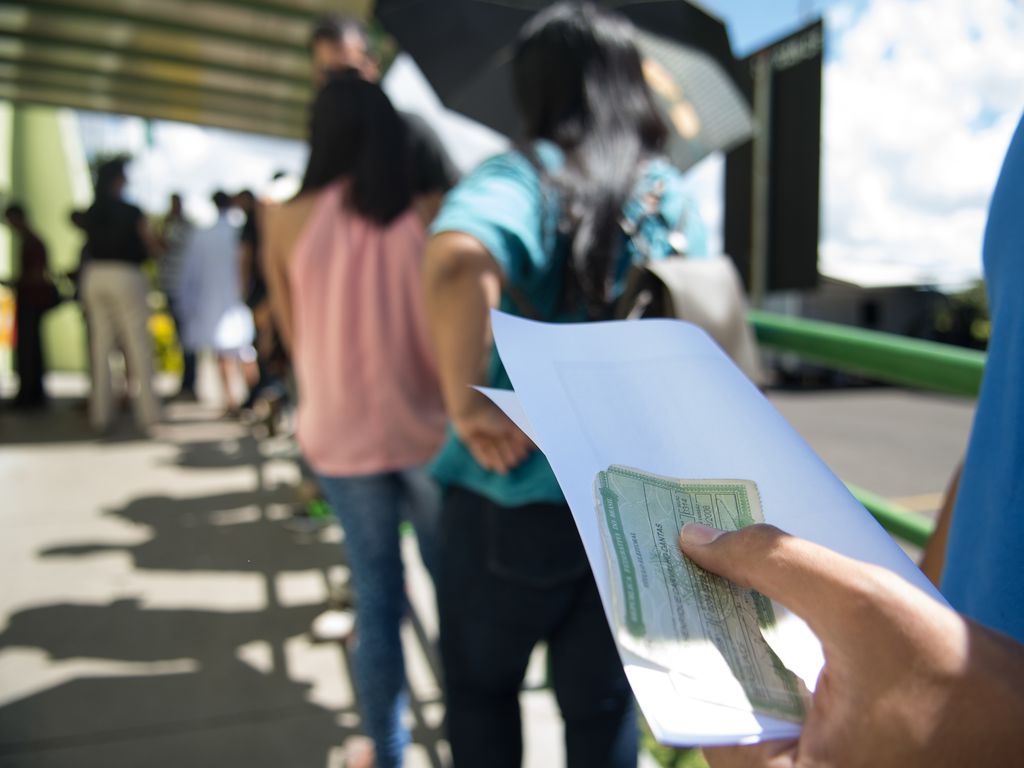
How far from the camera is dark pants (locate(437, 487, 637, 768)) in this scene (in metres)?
1.27

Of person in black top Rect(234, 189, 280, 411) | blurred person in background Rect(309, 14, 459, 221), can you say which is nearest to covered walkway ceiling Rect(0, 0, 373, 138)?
person in black top Rect(234, 189, 280, 411)

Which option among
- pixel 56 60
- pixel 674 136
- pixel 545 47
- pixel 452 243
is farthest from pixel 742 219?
pixel 56 60

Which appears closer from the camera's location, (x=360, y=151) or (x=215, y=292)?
(x=360, y=151)

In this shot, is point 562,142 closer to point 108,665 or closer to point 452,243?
point 452,243

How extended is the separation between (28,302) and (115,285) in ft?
6.92

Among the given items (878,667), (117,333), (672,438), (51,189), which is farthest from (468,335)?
(51,189)

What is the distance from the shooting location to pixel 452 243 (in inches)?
46.1

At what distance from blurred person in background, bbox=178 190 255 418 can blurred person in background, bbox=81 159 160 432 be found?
1.82ft

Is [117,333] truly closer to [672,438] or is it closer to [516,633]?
[516,633]

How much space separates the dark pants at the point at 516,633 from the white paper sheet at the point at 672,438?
607 mm

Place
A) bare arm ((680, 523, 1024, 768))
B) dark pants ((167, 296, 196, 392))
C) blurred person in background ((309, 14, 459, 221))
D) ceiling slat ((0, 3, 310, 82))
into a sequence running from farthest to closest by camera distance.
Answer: dark pants ((167, 296, 196, 392))
ceiling slat ((0, 3, 310, 82))
blurred person in background ((309, 14, 459, 221))
bare arm ((680, 523, 1024, 768))

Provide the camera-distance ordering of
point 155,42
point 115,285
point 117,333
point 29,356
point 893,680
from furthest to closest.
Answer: point 29,356 < point 155,42 < point 117,333 < point 115,285 < point 893,680

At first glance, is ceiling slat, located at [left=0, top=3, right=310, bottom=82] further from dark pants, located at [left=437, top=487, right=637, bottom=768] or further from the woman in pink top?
dark pants, located at [left=437, top=487, right=637, bottom=768]

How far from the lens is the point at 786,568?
485 mm
